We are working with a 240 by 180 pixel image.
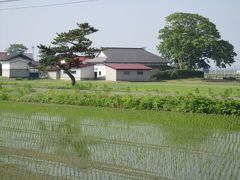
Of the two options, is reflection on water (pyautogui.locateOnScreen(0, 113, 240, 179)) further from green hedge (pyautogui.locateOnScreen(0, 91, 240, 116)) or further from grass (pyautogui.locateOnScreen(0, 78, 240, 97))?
grass (pyautogui.locateOnScreen(0, 78, 240, 97))

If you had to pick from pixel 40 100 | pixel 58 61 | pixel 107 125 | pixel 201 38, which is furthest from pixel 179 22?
pixel 107 125

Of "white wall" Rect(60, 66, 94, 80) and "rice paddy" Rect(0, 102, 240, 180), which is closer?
"rice paddy" Rect(0, 102, 240, 180)

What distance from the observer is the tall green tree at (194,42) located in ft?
161

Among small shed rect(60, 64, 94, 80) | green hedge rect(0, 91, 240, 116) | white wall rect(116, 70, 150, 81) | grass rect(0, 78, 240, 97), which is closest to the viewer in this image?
green hedge rect(0, 91, 240, 116)

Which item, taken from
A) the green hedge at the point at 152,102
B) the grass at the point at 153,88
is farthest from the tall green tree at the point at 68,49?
the green hedge at the point at 152,102

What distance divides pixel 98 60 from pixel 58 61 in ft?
59.1

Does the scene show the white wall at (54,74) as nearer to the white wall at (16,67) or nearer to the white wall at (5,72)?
the white wall at (16,67)

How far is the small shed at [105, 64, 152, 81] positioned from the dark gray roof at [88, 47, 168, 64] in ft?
8.85

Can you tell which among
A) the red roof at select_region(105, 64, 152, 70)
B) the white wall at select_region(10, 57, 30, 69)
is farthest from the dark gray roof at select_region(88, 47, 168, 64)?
the white wall at select_region(10, 57, 30, 69)

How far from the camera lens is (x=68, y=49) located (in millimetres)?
35344

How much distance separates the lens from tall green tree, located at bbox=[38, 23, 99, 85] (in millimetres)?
34281

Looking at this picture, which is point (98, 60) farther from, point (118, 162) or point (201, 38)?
point (118, 162)

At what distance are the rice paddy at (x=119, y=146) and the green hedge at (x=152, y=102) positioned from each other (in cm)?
83

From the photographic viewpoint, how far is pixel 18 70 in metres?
56.2
